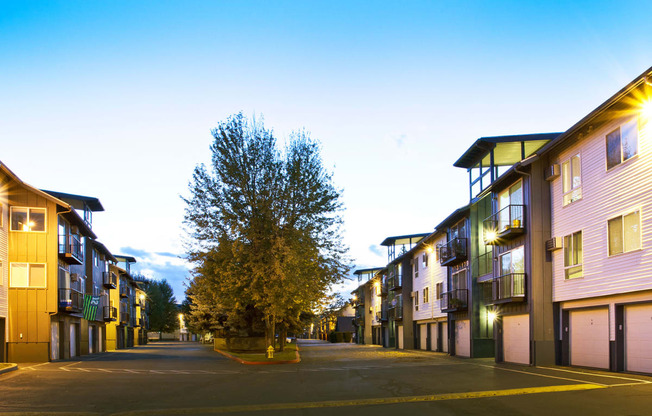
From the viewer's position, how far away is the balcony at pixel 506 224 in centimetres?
2528

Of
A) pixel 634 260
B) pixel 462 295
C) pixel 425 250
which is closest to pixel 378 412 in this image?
pixel 634 260

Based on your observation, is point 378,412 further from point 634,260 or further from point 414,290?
point 414,290

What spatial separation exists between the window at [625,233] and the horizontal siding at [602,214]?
0.20 metres

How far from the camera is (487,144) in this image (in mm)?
30172

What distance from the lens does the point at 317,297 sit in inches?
1331

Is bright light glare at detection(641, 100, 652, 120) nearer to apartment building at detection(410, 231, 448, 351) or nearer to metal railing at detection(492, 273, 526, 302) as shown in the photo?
metal railing at detection(492, 273, 526, 302)

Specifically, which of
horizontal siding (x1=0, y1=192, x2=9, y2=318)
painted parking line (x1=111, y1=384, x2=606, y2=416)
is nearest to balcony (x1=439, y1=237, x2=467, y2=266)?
painted parking line (x1=111, y1=384, x2=606, y2=416)

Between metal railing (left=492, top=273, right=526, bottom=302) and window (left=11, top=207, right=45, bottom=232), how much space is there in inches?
939

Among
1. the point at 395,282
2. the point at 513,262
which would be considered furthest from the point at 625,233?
the point at 395,282

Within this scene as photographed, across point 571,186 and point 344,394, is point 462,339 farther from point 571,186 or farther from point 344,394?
point 344,394

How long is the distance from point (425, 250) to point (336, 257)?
15271 mm

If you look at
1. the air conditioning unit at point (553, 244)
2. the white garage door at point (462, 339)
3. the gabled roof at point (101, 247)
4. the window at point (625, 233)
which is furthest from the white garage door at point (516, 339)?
the gabled roof at point (101, 247)

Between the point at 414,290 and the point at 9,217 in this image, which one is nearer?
the point at 9,217

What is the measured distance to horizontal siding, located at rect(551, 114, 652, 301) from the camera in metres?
18.1
